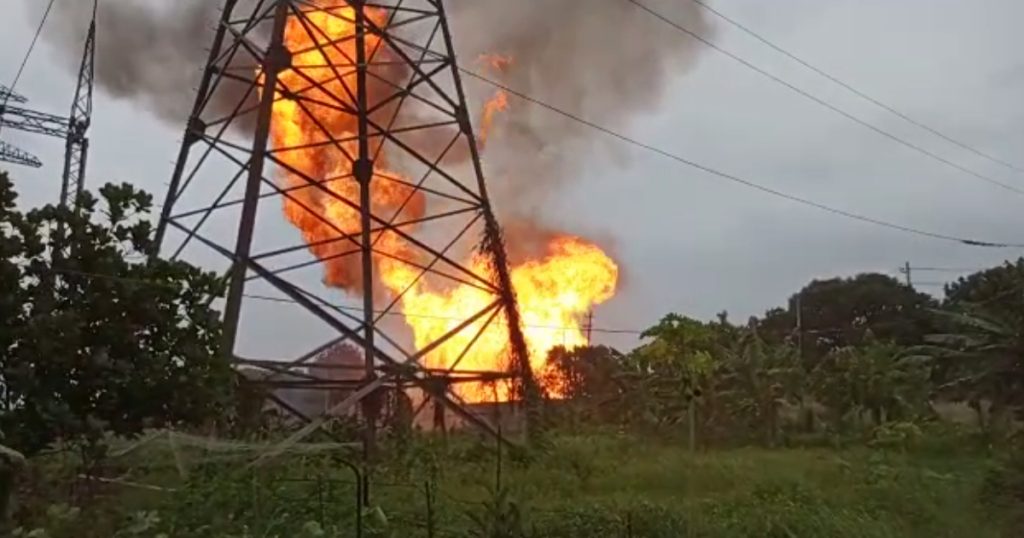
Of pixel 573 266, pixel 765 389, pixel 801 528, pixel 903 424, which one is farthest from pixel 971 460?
pixel 801 528

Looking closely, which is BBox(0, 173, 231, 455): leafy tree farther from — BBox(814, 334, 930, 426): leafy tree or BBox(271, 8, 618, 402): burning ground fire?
BBox(814, 334, 930, 426): leafy tree

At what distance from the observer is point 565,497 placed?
13703 mm

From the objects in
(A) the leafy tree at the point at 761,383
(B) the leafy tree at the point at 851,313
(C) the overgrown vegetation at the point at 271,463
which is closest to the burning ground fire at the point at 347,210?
(C) the overgrown vegetation at the point at 271,463

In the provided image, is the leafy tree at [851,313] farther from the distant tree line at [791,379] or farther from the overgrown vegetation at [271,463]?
the overgrown vegetation at [271,463]

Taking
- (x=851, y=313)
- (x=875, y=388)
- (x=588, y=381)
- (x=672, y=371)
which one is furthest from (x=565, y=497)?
(x=851, y=313)

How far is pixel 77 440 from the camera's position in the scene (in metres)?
10.3

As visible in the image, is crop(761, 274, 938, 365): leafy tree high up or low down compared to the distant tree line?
up

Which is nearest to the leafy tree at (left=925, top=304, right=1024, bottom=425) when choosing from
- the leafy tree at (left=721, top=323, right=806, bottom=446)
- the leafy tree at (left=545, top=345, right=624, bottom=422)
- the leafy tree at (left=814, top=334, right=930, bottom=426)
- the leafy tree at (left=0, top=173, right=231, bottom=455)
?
the leafy tree at (left=814, top=334, right=930, bottom=426)

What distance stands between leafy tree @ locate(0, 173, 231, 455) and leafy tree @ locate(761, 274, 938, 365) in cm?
4049

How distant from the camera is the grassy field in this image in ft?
33.8

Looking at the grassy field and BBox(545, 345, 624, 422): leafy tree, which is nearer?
the grassy field

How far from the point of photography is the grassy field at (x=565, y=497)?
10289 millimetres

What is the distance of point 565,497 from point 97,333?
235 inches

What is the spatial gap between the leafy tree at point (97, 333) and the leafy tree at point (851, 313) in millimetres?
40491
